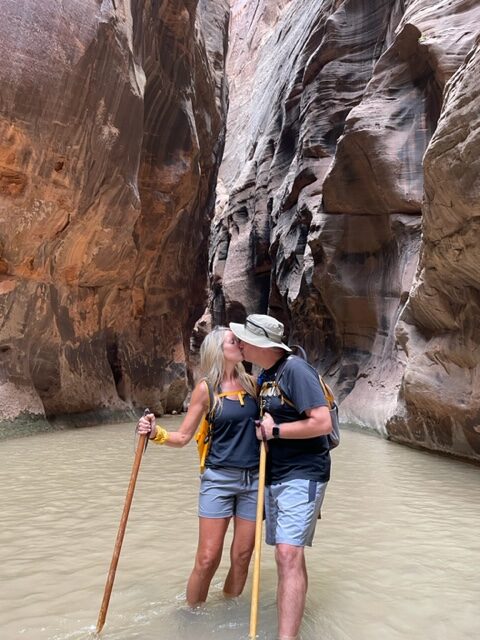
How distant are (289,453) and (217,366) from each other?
0.56 metres

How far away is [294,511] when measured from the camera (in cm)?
254

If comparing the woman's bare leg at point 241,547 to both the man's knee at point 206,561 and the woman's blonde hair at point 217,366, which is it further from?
the woman's blonde hair at point 217,366

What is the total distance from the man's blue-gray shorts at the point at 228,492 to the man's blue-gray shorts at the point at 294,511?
142 mm

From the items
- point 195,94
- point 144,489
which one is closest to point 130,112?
point 195,94

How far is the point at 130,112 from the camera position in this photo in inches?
499

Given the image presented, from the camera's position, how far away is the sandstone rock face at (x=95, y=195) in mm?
10484

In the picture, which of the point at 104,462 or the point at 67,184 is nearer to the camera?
the point at 104,462

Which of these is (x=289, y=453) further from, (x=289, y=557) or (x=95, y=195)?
(x=95, y=195)

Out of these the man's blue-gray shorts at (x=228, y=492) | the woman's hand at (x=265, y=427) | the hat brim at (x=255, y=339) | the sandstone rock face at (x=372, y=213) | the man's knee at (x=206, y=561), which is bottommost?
the man's knee at (x=206, y=561)

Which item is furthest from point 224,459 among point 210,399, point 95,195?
point 95,195

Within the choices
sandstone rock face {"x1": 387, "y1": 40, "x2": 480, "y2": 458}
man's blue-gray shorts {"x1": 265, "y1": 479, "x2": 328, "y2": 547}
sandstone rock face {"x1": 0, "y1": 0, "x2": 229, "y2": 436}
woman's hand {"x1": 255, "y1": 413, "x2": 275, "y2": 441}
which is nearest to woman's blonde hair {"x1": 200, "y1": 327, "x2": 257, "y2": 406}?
woman's hand {"x1": 255, "y1": 413, "x2": 275, "y2": 441}

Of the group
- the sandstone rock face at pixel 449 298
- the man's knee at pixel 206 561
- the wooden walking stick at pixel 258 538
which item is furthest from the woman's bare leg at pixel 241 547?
the sandstone rock face at pixel 449 298

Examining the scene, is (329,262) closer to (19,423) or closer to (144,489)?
(19,423)

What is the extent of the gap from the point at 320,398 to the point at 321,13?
23185 mm
